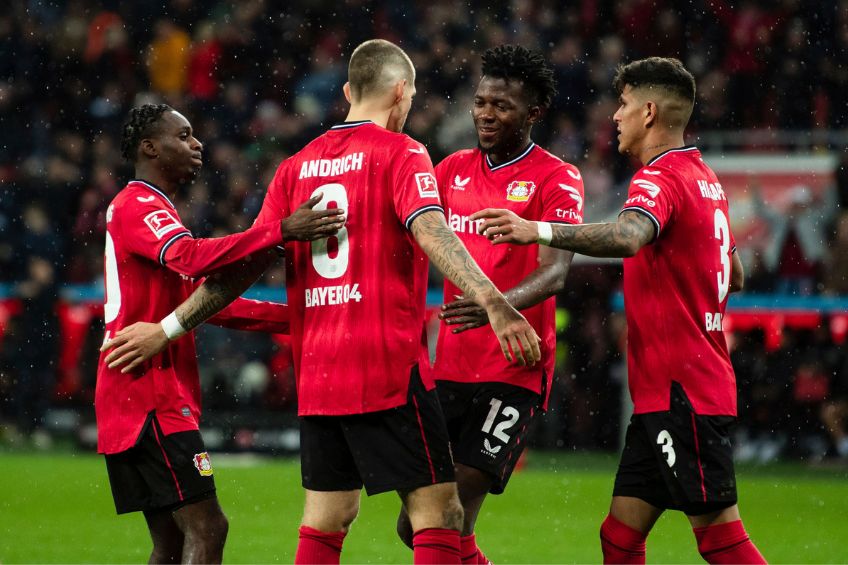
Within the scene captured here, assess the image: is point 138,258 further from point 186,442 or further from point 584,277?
point 584,277

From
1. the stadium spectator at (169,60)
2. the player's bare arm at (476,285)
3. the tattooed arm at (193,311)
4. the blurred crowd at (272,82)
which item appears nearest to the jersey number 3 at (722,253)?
the player's bare arm at (476,285)

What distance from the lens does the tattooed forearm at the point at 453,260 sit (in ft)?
14.1

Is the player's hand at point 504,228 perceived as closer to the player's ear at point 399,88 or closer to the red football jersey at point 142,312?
the player's ear at point 399,88

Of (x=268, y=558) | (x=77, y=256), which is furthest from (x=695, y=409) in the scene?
(x=77, y=256)

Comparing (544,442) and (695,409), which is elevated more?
(695,409)

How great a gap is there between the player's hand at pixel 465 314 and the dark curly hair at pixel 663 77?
4.24 feet

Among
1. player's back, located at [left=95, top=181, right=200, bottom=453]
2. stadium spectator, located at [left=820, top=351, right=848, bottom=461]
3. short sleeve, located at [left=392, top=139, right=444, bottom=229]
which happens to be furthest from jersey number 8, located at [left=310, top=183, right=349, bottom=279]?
stadium spectator, located at [left=820, top=351, right=848, bottom=461]

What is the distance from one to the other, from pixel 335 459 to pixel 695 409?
1412mm

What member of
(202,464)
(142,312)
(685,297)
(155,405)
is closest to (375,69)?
(142,312)

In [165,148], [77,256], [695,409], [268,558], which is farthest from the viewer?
[77,256]

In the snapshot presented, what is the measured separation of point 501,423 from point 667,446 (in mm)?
711

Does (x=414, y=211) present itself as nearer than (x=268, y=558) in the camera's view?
Yes

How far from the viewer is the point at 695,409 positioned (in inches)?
195

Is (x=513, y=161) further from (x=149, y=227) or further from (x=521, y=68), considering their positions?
(x=149, y=227)
